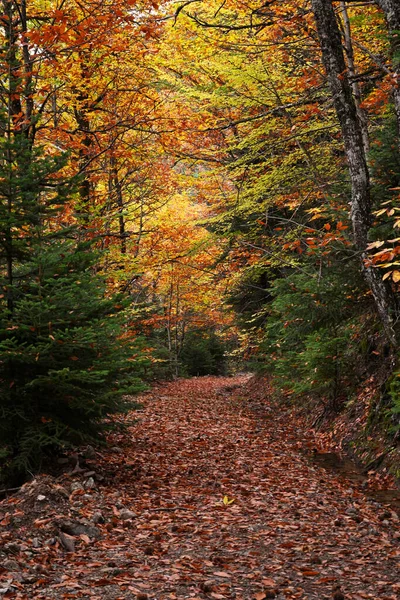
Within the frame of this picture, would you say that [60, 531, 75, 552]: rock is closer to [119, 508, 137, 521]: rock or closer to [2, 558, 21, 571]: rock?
[2, 558, 21, 571]: rock

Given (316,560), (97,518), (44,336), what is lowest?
(316,560)

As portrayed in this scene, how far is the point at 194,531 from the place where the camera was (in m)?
5.37

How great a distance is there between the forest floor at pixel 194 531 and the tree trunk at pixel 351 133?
8.81 ft

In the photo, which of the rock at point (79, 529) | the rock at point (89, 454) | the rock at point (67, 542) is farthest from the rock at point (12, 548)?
the rock at point (89, 454)

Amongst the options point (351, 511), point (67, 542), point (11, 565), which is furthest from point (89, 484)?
point (351, 511)

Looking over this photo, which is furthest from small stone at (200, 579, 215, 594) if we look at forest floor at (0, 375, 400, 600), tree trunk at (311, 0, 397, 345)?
tree trunk at (311, 0, 397, 345)

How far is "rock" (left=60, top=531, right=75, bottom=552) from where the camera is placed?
472 cm

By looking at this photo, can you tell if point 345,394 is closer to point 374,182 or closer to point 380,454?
point 380,454

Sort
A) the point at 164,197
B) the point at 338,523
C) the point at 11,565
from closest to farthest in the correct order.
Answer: the point at 11,565 → the point at 338,523 → the point at 164,197

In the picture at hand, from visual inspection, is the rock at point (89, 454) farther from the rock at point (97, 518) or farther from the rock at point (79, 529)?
the rock at point (79, 529)

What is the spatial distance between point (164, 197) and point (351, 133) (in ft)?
31.8

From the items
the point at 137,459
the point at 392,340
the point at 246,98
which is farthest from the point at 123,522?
the point at 246,98

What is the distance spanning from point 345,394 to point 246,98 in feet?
23.0

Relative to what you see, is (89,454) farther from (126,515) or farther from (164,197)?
(164,197)
